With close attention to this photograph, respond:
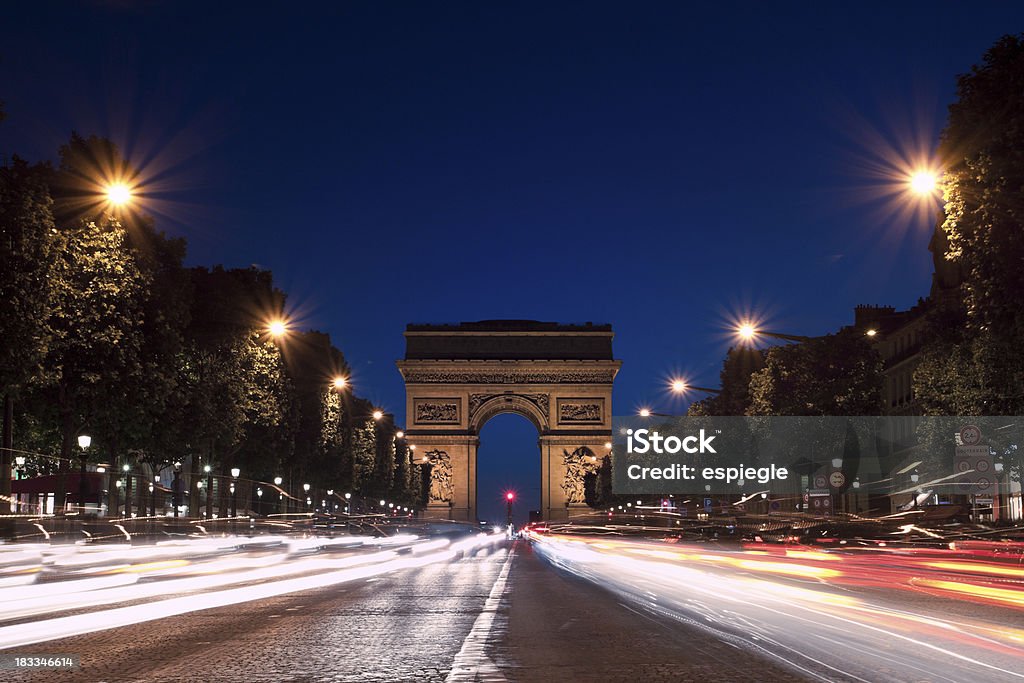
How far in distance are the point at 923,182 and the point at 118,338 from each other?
850 inches

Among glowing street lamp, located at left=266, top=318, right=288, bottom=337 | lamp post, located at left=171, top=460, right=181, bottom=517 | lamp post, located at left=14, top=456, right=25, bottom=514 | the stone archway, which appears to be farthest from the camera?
the stone archway

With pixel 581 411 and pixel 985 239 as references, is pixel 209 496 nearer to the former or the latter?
pixel 985 239

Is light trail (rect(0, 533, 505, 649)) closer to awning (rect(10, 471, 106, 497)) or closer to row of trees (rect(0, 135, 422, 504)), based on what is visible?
awning (rect(10, 471, 106, 497))

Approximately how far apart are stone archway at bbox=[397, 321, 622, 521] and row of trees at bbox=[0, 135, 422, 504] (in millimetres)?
52223

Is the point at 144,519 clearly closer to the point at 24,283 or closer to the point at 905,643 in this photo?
the point at 24,283

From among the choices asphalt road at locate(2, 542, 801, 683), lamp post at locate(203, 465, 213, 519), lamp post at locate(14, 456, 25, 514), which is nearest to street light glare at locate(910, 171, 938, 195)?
asphalt road at locate(2, 542, 801, 683)

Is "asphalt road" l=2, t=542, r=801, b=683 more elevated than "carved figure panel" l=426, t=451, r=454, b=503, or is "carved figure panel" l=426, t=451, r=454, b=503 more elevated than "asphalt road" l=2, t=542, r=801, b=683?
"carved figure panel" l=426, t=451, r=454, b=503

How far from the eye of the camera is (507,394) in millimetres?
112562

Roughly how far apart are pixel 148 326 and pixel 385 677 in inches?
1205

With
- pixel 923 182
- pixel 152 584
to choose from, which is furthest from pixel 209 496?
pixel 923 182

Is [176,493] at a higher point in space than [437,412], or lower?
lower

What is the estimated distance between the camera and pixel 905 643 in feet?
32.4

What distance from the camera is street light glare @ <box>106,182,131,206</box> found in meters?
33.4

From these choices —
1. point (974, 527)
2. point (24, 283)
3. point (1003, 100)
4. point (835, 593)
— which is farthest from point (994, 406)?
point (24, 283)
